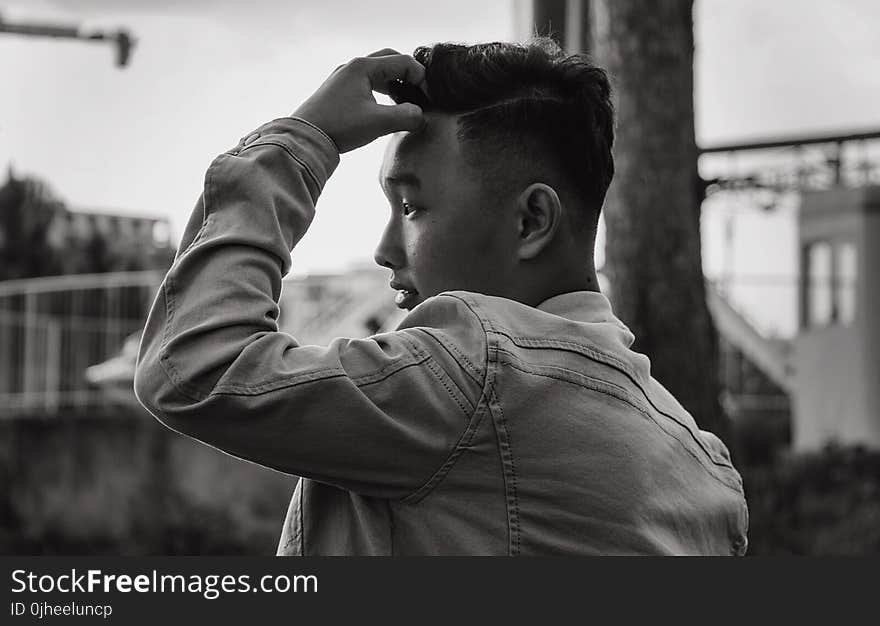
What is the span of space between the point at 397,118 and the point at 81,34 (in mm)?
13858

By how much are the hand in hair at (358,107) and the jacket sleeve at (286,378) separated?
0.18 m

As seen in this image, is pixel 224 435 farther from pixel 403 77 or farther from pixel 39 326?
pixel 39 326

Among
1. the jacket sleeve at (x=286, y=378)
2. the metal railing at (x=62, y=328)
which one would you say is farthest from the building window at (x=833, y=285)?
the jacket sleeve at (x=286, y=378)

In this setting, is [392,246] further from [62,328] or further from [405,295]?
[62,328]

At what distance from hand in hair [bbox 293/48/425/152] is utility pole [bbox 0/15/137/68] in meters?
11.9

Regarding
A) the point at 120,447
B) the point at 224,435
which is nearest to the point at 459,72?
the point at 224,435

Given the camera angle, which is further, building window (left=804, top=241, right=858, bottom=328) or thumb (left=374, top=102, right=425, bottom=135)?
building window (left=804, top=241, right=858, bottom=328)

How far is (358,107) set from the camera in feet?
5.32

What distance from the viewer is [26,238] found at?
1555 centimetres

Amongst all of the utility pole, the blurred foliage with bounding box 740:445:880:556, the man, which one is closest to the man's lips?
the man

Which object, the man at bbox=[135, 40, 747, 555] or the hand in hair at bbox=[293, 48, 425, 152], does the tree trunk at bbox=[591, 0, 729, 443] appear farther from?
the hand in hair at bbox=[293, 48, 425, 152]

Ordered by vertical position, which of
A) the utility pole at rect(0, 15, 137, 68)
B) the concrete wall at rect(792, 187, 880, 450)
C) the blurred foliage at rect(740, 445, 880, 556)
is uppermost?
the utility pole at rect(0, 15, 137, 68)

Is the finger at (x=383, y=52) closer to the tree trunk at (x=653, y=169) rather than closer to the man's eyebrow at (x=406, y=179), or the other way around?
the man's eyebrow at (x=406, y=179)

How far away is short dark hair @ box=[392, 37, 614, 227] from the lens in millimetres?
1637
